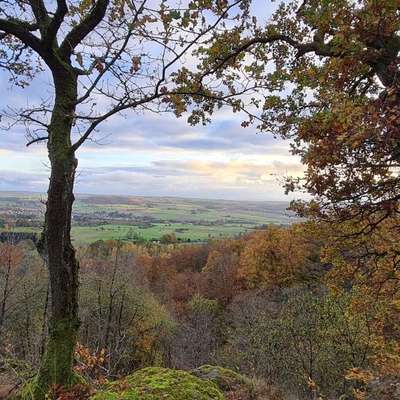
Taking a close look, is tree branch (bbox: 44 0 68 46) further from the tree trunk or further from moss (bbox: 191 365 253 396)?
moss (bbox: 191 365 253 396)

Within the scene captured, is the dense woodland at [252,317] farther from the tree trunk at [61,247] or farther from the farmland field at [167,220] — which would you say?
the farmland field at [167,220]

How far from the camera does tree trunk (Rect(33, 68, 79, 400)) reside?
4898 millimetres

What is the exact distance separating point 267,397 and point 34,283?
24.8 metres

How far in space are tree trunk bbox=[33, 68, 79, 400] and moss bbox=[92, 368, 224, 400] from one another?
0.74 metres

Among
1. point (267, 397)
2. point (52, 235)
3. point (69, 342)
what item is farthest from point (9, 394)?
point (267, 397)

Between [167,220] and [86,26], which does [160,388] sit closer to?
[86,26]

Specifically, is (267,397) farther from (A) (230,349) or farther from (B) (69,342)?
(A) (230,349)

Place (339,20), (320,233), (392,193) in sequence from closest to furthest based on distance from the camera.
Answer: (339,20) → (392,193) → (320,233)

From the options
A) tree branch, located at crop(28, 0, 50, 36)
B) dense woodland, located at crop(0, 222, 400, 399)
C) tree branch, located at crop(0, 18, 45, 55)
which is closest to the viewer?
tree branch, located at crop(0, 18, 45, 55)

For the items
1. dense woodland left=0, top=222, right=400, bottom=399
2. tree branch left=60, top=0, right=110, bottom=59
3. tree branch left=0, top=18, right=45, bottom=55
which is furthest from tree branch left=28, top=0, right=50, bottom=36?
dense woodland left=0, top=222, right=400, bottom=399

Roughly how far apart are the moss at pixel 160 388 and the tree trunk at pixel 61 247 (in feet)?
2.43

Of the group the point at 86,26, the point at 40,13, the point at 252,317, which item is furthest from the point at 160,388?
the point at 252,317

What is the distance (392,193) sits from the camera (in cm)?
691

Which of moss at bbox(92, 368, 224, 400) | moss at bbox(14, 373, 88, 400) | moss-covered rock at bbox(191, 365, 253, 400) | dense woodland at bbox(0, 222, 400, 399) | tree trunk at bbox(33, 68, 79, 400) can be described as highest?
tree trunk at bbox(33, 68, 79, 400)
